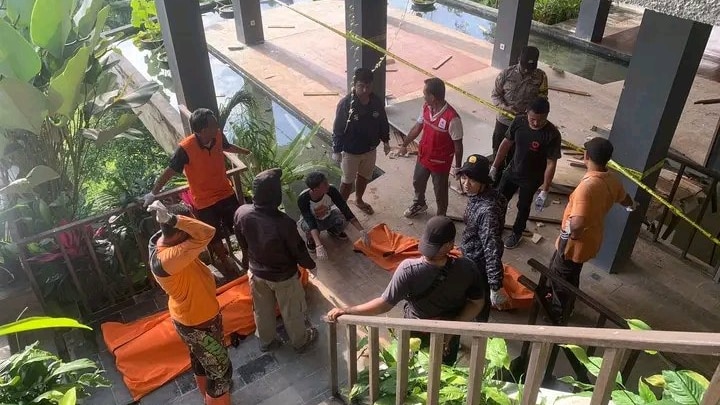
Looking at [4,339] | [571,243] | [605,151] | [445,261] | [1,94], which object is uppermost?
[1,94]

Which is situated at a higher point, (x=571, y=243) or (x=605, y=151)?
(x=605, y=151)

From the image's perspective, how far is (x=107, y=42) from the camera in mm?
5195

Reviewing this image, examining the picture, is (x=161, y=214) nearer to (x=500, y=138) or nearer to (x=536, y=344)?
(x=536, y=344)

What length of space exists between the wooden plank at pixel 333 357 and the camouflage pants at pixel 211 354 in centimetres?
71

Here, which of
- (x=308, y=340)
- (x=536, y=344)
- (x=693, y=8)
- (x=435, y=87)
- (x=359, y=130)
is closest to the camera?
(x=693, y=8)

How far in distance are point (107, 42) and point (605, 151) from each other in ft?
14.6

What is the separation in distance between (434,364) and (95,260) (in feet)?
10.6

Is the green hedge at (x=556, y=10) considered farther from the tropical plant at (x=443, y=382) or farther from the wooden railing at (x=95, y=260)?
the tropical plant at (x=443, y=382)

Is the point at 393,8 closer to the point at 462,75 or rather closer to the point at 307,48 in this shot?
the point at 307,48

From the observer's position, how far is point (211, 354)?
3.60 metres

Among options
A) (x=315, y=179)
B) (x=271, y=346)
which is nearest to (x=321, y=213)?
(x=315, y=179)

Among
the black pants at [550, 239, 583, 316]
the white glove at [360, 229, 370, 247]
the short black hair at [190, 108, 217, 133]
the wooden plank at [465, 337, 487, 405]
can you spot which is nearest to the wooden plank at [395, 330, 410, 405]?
the wooden plank at [465, 337, 487, 405]

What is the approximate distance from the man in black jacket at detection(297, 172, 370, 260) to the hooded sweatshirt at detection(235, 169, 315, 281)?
1.04m

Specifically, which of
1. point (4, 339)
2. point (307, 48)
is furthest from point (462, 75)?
point (4, 339)
